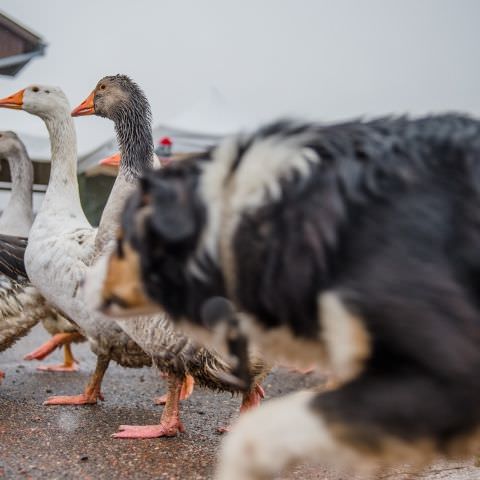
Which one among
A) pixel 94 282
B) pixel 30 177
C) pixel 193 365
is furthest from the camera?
pixel 30 177

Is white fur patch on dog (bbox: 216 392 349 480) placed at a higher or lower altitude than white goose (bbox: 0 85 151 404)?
higher

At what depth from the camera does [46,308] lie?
5.38 metres

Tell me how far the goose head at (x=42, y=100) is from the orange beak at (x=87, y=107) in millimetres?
317

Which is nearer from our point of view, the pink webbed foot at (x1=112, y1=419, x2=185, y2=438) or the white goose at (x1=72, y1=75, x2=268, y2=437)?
the white goose at (x1=72, y1=75, x2=268, y2=437)

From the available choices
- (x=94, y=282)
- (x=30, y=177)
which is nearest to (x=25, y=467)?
(x=94, y=282)

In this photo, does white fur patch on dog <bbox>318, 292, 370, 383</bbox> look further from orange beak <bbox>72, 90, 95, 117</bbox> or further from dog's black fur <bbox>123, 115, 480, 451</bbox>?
orange beak <bbox>72, 90, 95, 117</bbox>

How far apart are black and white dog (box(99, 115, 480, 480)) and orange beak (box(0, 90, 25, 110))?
4.24 metres

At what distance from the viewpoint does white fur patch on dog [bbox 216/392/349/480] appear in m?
1.67

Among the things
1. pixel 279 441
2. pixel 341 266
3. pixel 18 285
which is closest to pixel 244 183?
pixel 341 266

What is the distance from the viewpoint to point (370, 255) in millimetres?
1702

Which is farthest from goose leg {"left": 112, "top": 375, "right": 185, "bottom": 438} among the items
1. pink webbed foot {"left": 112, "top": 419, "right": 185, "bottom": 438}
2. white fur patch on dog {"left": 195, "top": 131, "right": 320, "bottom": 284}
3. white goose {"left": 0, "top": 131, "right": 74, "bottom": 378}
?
white fur patch on dog {"left": 195, "top": 131, "right": 320, "bottom": 284}

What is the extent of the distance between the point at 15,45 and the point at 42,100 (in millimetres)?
3077

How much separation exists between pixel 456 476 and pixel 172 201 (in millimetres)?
2370

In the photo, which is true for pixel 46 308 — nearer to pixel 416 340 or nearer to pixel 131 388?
pixel 131 388
